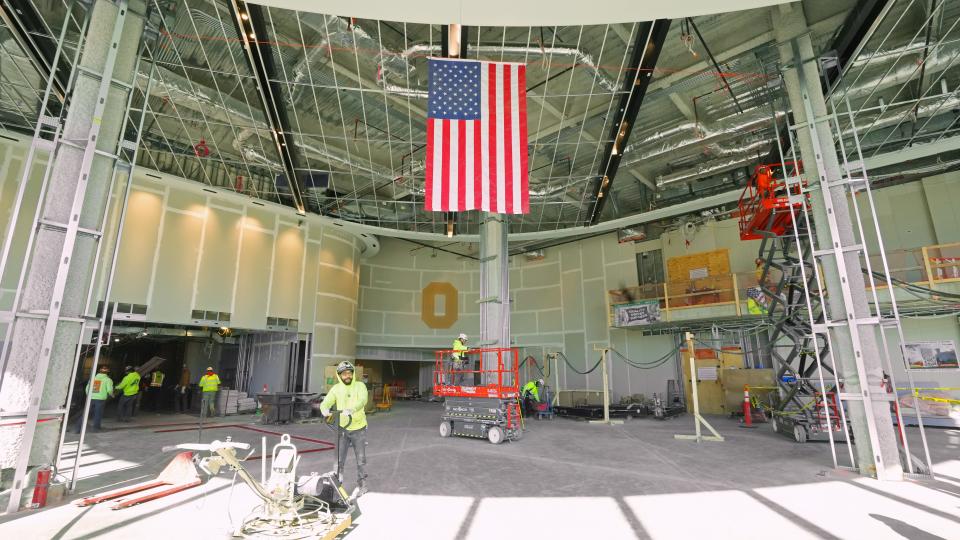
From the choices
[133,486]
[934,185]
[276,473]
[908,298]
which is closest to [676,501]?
[276,473]

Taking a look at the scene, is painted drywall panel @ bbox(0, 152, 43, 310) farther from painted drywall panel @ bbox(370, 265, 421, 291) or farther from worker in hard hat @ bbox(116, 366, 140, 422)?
painted drywall panel @ bbox(370, 265, 421, 291)

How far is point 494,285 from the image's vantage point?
1333cm

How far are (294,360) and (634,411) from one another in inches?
547

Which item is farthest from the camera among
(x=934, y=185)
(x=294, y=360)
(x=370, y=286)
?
(x=370, y=286)

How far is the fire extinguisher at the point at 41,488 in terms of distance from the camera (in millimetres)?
5363

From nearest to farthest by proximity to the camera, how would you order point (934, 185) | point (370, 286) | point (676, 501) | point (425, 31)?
1. point (676, 501)
2. point (425, 31)
3. point (934, 185)
4. point (370, 286)

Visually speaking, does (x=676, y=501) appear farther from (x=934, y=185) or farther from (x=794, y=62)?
(x=934, y=185)

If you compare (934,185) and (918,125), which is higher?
(918,125)

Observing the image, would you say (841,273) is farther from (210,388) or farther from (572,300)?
(210,388)

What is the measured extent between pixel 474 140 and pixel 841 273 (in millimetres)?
7065

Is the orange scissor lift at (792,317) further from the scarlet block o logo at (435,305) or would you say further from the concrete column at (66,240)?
the scarlet block o logo at (435,305)

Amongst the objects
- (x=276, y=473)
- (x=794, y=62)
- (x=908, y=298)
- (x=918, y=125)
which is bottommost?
(x=276, y=473)

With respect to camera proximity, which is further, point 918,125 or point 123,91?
point 918,125

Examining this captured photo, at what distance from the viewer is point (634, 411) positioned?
16.5 meters
